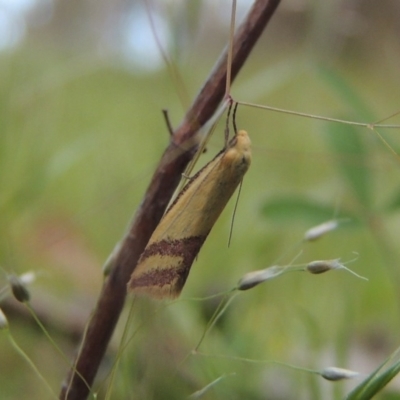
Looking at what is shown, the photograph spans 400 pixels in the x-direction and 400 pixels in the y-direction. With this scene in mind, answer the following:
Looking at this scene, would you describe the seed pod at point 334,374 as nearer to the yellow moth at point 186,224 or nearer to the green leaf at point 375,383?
the green leaf at point 375,383

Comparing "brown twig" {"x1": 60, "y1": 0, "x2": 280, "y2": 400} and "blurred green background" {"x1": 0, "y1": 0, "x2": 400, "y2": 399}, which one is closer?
"brown twig" {"x1": 60, "y1": 0, "x2": 280, "y2": 400}

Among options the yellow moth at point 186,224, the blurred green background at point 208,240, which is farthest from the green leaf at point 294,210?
the yellow moth at point 186,224

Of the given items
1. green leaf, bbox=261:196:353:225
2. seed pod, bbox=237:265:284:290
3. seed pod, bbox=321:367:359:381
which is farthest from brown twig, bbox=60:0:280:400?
green leaf, bbox=261:196:353:225

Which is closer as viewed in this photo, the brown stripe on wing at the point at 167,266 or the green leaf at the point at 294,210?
the brown stripe on wing at the point at 167,266

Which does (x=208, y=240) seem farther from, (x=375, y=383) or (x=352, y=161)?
(x=375, y=383)

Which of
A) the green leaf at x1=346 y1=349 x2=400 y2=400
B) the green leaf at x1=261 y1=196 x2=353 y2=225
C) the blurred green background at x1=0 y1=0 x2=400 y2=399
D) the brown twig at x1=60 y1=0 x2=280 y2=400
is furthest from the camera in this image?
the green leaf at x1=261 y1=196 x2=353 y2=225

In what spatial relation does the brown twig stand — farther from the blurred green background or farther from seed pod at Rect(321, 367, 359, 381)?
seed pod at Rect(321, 367, 359, 381)

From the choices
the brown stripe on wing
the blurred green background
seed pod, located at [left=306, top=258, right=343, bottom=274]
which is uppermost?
the brown stripe on wing
